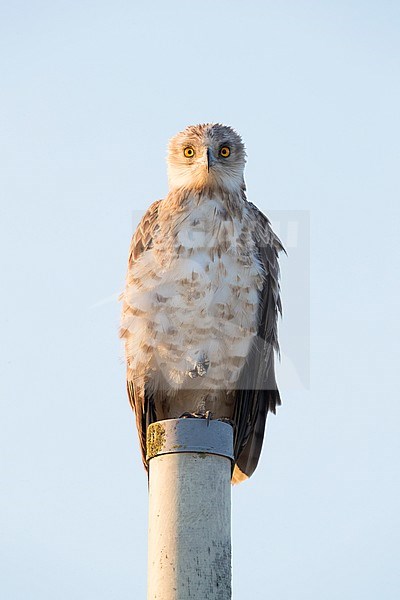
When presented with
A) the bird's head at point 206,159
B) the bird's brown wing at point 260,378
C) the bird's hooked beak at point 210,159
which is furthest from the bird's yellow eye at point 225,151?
the bird's brown wing at point 260,378

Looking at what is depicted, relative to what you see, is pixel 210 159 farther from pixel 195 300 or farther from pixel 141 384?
pixel 141 384

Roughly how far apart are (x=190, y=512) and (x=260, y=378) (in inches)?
104

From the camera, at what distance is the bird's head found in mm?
7156

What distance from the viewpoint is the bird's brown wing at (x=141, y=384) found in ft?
22.7

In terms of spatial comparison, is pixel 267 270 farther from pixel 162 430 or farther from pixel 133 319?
pixel 162 430

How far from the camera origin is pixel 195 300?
655 cm

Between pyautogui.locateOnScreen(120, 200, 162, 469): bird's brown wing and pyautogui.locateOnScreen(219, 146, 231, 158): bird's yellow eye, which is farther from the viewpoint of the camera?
pyautogui.locateOnScreen(219, 146, 231, 158): bird's yellow eye

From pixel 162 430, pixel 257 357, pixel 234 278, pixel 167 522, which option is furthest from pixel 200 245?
pixel 167 522

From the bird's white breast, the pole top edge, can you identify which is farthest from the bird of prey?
the pole top edge

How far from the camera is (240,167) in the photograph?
7.50 metres

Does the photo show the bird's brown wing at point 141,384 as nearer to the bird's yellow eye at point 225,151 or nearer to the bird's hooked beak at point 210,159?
the bird's hooked beak at point 210,159

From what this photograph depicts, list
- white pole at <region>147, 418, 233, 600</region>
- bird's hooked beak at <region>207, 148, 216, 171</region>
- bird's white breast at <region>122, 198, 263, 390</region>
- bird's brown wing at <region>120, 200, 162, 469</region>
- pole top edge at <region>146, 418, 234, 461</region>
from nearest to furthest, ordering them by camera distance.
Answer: white pole at <region>147, 418, 233, 600</region>, pole top edge at <region>146, 418, 234, 461</region>, bird's white breast at <region>122, 198, 263, 390</region>, bird's brown wing at <region>120, 200, 162, 469</region>, bird's hooked beak at <region>207, 148, 216, 171</region>

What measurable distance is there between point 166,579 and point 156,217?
3337 mm

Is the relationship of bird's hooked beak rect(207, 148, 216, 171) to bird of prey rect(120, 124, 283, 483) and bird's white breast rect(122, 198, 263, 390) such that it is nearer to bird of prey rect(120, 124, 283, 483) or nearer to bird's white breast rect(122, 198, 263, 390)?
bird of prey rect(120, 124, 283, 483)
